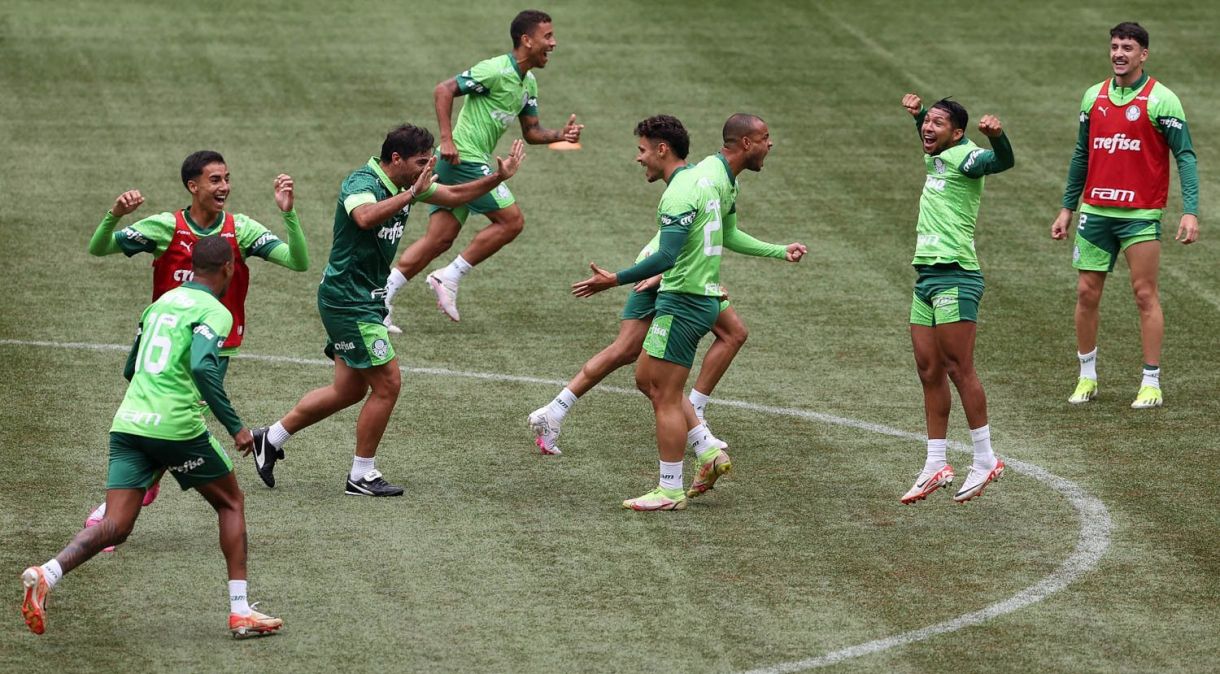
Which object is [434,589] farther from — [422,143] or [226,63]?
[226,63]

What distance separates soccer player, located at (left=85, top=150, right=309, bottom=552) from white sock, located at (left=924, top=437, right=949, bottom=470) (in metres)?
3.97

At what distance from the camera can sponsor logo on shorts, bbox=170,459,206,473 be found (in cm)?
882

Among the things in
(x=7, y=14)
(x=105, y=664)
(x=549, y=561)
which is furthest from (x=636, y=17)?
(x=105, y=664)

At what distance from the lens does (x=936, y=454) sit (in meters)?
11.1

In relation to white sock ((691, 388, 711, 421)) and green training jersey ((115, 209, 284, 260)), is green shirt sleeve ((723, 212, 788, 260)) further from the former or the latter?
green training jersey ((115, 209, 284, 260))

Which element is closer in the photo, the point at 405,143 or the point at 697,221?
the point at 697,221

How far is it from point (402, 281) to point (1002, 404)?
17.1 ft

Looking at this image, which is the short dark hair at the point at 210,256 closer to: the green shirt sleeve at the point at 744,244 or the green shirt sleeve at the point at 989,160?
the green shirt sleeve at the point at 744,244

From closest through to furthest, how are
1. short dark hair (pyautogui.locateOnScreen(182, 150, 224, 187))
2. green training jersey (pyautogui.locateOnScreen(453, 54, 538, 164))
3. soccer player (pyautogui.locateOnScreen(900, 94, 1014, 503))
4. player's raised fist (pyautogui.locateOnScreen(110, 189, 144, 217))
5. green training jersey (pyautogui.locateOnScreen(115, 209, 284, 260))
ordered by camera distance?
player's raised fist (pyautogui.locateOnScreen(110, 189, 144, 217)), short dark hair (pyautogui.locateOnScreen(182, 150, 224, 187)), green training jersey (pyautogui.locateOnScreen(115, 209, 284, 260)), soccer player (pyautogui.locateOnScreen(900, 94, 1014, 503)), green training jersey (pyautogui.locateOnScreen(453, 54, 538, 164))

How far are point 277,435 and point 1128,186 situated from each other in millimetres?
6544

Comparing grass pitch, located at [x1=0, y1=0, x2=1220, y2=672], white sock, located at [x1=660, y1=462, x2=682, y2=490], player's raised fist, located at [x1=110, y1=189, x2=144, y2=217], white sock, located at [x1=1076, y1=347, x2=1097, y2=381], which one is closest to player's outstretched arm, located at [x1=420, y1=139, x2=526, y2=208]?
grass pitch, located at [x1=0, y1=0, x2=1220, y2=672]

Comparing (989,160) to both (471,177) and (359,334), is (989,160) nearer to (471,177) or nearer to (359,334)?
(359,334)

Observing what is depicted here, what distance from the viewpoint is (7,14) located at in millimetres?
Answer: 24859

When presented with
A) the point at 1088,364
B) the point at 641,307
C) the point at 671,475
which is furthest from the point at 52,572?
the point at 1088,364
